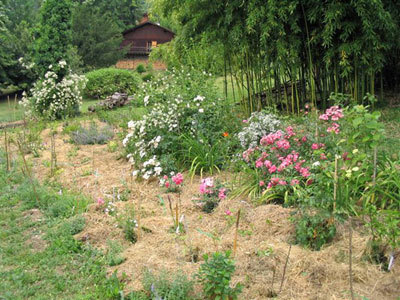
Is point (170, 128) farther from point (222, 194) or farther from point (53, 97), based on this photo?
point (53, 97)

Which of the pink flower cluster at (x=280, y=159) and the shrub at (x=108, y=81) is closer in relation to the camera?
the pink flower cluster at (x=280, y=159)

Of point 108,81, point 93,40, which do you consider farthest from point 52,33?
point 93,40

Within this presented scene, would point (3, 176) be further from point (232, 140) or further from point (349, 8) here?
point (349, 8)

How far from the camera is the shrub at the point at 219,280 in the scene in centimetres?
240

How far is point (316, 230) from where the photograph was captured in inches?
115

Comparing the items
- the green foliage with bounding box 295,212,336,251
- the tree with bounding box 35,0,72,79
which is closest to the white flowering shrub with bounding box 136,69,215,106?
the green foliage with bounding box 295,212,336,251

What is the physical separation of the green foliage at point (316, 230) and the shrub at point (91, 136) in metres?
4.52

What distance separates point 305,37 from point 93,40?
49.0 ft

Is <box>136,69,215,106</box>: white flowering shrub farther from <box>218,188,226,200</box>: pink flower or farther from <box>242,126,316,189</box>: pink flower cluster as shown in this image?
<box>218,188,226,200</box>: pink flower

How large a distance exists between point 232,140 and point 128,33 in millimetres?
27009

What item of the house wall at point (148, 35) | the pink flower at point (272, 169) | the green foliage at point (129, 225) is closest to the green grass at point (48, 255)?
the green foliage at point (129, 225)

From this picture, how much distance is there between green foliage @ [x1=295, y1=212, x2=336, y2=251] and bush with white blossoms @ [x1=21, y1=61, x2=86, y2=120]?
670cm

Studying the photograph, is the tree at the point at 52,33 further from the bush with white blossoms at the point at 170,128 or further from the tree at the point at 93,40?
the tree at the point at 93,40

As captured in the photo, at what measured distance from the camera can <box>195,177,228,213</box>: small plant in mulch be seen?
3738mm
